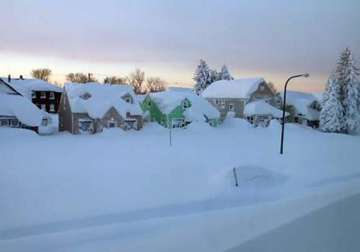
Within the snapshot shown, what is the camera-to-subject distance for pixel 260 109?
1949 inches

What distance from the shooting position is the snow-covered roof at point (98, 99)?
3600cm

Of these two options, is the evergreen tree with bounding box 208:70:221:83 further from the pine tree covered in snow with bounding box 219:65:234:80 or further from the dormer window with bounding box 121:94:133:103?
the dormer window with bounding box 121:94:133:103

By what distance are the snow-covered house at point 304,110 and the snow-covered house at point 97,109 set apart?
26740 mm

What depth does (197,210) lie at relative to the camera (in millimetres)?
10781

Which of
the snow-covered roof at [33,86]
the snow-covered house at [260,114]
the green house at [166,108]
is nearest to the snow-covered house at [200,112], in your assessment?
the green house at [166,108]

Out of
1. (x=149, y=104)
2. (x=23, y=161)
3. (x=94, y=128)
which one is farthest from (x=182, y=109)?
(x=23, y=161)

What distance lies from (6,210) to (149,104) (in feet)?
117

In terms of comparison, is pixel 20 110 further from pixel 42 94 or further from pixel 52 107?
pixel 52 107

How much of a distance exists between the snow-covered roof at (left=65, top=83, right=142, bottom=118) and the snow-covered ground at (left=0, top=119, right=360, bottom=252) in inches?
513

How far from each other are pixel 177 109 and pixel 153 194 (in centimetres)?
3132

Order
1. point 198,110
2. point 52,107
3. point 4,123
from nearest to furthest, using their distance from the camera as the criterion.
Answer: point 4,123 → point 198,110 → point 52,107

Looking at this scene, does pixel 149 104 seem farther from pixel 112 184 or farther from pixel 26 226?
pixel 26 226

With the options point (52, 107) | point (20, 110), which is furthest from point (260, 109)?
point (52, 107)

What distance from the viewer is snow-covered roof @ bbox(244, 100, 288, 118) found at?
4931cm
